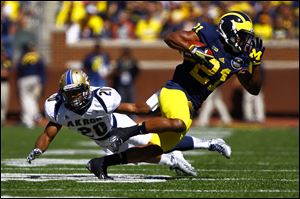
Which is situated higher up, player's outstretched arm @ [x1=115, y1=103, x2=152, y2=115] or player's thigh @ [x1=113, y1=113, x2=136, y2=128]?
player's outstretched arm @ [x1=115, y1=103, x2=152, y2=115]

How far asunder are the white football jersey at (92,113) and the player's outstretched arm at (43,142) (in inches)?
3.7

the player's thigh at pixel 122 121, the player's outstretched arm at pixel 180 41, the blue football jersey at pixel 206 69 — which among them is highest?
the player's outstretched arm at pixel 180 41

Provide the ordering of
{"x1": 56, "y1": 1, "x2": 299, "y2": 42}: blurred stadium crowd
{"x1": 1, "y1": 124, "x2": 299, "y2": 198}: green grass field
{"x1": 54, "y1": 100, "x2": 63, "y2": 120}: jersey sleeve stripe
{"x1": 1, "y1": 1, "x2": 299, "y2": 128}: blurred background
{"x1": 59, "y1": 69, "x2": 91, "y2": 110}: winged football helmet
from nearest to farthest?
{"x1": 1, "y1": 124, "x2": 299, "y2": 198}: green grass field, {"x1": 59, "y1": 69, "x2": 91, "y2": 110}: winged football helmet, {"x1": 54, "y1": 100, "x2": 63, "y2": 120}: jersey sleeve stripe, {"x1": 56, "y1": 1, "x2": 299, "y2": 42}: blurred stadium crowd, {"x1": 1, "y1": 1, "x2": 299, "y2": 128}: blurred background

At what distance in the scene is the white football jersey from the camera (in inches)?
313

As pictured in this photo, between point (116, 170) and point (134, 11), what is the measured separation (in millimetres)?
10063

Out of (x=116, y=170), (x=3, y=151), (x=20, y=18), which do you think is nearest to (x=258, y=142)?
(x=3, y=151)

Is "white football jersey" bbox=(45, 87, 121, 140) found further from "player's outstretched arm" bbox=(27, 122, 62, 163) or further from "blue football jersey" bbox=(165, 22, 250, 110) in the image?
"blue football jersey" bbox=(165, 22, 250, 110)

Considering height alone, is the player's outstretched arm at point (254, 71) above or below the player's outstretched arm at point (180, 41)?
below

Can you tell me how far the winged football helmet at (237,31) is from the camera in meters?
7.94

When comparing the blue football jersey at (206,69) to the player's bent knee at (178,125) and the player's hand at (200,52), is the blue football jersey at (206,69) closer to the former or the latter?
the player's hand at (200,52)

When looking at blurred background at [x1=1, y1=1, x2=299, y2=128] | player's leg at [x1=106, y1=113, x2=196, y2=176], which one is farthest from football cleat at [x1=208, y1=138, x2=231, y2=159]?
blurred background at [x1=1, y1=1, x2=299, y2=128]

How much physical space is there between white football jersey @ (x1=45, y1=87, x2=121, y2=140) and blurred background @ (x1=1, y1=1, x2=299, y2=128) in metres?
8.50

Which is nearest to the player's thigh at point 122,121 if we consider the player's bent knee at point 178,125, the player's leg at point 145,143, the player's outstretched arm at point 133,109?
the player's leg at point 145,143

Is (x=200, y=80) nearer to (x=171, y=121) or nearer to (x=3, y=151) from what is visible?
(x=171, y=121)
